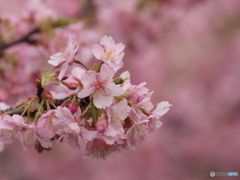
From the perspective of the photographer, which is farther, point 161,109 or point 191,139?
point 191,139

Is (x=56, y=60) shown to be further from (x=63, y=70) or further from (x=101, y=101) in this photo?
(x=101, y=101)

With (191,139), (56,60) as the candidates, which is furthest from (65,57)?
(191,139)

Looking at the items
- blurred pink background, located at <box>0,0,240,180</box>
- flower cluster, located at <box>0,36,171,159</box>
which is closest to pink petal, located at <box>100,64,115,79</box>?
flower cluster, located at <box>0,36,171,159</box>

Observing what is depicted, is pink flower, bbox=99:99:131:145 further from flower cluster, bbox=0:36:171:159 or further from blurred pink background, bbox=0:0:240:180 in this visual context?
blurred pink background, bbox=0:0:240:180

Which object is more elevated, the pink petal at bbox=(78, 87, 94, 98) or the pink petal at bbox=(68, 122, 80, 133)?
the pink petal at bbox=(78, 87, 94, 98)

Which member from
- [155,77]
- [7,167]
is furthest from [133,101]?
[155,77]
